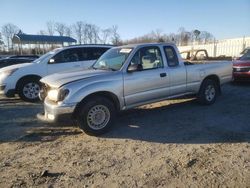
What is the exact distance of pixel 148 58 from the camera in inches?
258

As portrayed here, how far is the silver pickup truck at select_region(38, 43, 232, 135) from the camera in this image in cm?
540

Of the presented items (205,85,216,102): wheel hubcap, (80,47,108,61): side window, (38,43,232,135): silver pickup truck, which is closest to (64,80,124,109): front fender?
(38,43,232,135): silver pickup truck

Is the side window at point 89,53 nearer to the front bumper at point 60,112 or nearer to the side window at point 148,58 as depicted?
the side window at point 148,58

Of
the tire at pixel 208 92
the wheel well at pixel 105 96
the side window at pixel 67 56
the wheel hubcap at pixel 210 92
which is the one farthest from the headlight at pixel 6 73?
the wheel hubcap at pixel 210 92

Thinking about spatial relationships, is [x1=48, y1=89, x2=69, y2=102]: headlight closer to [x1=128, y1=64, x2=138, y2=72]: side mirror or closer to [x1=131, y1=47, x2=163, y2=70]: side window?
[x1=128, y1=64, x2=138, y2=72]: side mirror

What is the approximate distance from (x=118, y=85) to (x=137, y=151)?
1.58m

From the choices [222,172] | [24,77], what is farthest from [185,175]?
[24,77]

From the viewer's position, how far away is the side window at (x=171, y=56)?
22.5ft

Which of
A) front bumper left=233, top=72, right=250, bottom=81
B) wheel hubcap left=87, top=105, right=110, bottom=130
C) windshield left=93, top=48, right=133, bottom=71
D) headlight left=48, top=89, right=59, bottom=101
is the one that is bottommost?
wheel hubcap left=87, top=105, right=110, bottom=130

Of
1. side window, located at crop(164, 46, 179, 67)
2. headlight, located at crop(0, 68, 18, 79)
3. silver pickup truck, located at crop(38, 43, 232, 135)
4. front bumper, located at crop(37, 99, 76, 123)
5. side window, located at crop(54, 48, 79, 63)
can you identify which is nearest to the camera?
front bumper, located at crop(37, 99, 76, 123)

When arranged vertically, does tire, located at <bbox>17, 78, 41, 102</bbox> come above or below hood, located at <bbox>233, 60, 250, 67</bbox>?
below

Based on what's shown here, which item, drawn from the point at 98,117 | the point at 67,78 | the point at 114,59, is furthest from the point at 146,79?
the point at 67,78

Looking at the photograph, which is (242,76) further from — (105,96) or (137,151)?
(137,151)

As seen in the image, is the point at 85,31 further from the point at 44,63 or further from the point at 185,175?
the point at 185,175
